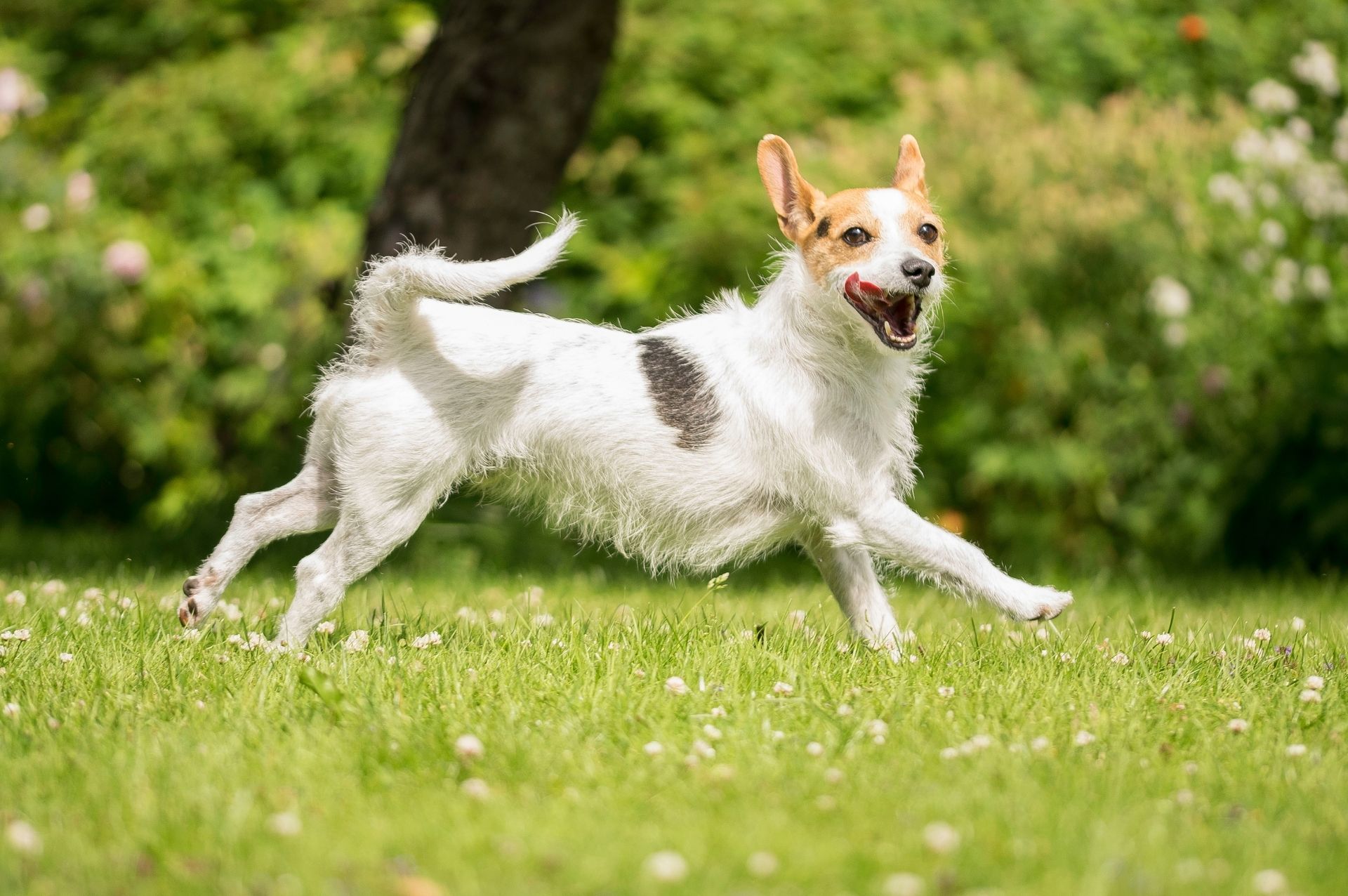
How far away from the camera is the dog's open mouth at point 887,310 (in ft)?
13.6

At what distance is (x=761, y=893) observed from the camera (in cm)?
243

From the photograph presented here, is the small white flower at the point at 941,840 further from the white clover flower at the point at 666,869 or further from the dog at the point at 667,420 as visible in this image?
the dog at the point at 667,420

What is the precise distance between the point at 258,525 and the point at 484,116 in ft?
9.97

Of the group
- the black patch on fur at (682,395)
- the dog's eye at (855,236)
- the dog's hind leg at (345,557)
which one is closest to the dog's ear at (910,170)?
the dog's eye at (855,236)

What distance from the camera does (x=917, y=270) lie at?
159 inches

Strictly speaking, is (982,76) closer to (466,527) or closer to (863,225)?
(466,527)

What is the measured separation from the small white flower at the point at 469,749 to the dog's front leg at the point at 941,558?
152 centimetres

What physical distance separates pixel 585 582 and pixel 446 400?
233 cm

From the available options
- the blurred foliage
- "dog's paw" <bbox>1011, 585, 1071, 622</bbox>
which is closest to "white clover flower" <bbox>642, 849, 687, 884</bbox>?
"dog's paw" <bbox>1011, 585, 1071, 622</bbox>

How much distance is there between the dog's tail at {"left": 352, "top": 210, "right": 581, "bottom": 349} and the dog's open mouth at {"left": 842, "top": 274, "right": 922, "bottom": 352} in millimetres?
891

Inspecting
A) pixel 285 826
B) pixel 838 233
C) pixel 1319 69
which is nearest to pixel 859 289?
pixel 838 233

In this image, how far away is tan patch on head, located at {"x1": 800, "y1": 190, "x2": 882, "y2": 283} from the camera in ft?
13.9

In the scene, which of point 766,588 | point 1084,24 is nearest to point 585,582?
point 766,588

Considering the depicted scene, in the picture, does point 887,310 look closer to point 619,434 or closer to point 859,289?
point 859,289
